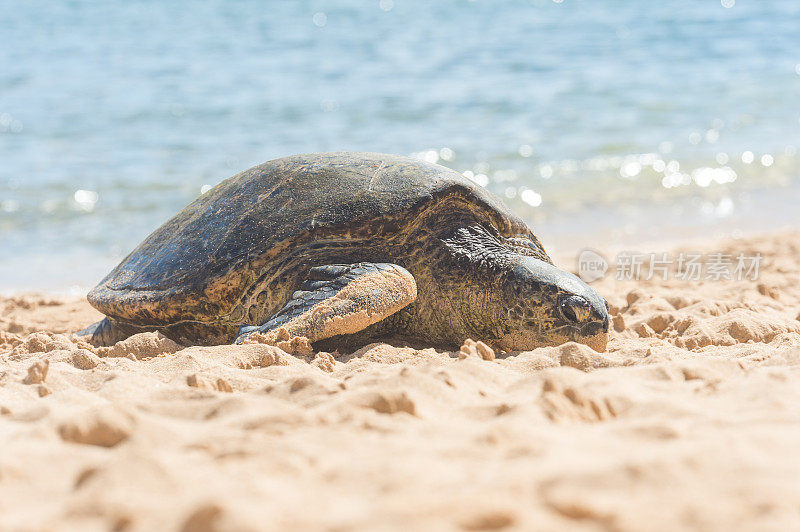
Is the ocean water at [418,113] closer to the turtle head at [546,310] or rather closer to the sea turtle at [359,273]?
the sea turtle at [359,273]

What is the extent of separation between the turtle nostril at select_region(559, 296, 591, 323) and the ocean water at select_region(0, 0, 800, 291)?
315 centimetres

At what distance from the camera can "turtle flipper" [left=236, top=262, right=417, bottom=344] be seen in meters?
2.95

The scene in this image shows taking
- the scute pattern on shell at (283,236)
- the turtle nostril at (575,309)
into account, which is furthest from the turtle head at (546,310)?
the scute pattern on shell at (283,236)

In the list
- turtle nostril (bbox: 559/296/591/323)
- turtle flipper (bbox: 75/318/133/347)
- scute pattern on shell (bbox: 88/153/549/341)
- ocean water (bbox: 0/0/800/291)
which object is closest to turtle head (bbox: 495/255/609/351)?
turtle nostril (bbox: 559/296/591/323)

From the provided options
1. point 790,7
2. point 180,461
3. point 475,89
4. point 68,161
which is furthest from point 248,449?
point 790,7

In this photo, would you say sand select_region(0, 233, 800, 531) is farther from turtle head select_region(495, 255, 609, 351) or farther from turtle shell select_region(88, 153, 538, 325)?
turtle shell select_region(88, 153, 538, 325)

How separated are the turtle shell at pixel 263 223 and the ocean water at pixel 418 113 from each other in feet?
7.56

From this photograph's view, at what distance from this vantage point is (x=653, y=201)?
7.21 metres

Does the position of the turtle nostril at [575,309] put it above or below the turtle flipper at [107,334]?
above

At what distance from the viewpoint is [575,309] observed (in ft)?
9.90

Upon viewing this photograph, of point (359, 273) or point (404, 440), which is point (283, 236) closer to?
point (359, 273)

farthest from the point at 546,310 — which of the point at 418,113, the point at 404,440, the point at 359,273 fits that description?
the point at 418,113

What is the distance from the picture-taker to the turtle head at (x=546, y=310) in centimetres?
302

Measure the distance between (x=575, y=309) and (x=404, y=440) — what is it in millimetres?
1452
